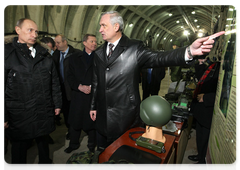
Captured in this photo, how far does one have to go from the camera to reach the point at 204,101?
2.34 metres

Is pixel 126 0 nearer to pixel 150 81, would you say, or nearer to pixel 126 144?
pixel 150 81

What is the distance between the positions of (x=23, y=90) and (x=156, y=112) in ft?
5.79

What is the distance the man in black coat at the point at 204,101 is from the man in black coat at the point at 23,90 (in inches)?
92.5

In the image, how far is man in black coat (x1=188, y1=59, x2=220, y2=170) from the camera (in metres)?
2.35

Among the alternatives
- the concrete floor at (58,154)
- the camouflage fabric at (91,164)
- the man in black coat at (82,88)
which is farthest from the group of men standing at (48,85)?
the camouflage fabric at (91,164)

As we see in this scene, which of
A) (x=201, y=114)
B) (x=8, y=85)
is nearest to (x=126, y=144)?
(x=201, y=114)

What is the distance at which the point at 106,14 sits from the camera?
2.00 m

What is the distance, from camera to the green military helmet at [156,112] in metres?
1.51

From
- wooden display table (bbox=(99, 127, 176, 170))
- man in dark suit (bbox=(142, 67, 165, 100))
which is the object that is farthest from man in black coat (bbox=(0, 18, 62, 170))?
man in dark suit (bbox=(142, 67, 165, 100))

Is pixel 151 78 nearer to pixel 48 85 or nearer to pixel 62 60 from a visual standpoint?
pixel 62 60

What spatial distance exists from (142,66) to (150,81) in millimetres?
3226

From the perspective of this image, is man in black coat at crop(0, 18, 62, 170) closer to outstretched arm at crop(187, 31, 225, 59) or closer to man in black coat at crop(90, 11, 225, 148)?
man in black coat at crop(90, 11, 225, 148)

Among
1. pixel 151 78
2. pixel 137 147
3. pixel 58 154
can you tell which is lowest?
pixel 58 154

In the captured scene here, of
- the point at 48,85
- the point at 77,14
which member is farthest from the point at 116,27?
the point at 77,14
